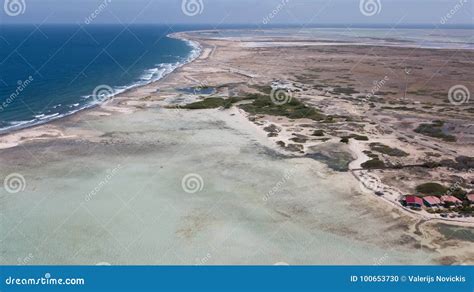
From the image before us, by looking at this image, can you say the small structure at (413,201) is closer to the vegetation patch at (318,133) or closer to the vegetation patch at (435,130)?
the vegetation patch at (318,133)

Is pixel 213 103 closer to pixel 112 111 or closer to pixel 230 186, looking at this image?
pixel 112 111

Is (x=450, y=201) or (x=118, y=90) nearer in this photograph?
(x=450, y=201)

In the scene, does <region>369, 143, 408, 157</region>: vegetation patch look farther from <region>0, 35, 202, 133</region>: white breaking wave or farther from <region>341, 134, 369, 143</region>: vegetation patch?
<region>0, 35, 202, 133</region>: white breaking wave

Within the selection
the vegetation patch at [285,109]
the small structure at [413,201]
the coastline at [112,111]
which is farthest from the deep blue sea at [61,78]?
the small structure at [413,201]

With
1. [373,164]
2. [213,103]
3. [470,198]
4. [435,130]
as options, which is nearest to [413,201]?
[470,198]

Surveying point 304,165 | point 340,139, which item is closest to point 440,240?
point 304,165

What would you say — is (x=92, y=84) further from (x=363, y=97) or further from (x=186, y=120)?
(x=363, y=97)
